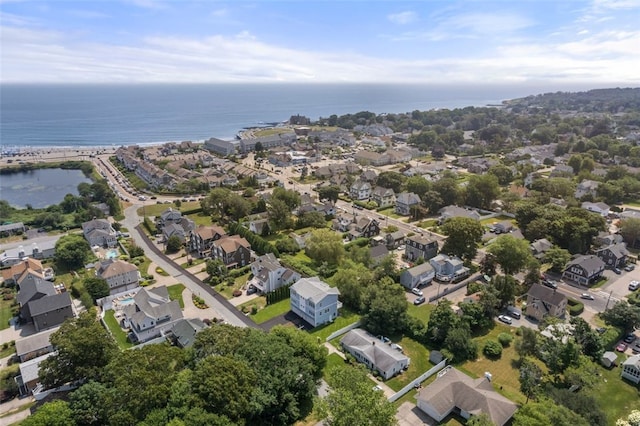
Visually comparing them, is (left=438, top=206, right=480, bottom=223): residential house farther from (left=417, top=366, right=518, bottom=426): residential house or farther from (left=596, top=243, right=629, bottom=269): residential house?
(left=417, top=366, right=518, bottom=426): residential house

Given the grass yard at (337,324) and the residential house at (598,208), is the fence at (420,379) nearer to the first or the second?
the grass yard at (337,324)

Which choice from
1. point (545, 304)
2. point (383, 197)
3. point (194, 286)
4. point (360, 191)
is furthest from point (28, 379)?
point (360, 191)

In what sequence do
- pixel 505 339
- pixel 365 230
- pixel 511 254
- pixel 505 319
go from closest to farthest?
pixel 505 339
pixel 505 319
pixel 511 254
pixel 365 230

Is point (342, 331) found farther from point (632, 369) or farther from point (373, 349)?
point (632, 369)

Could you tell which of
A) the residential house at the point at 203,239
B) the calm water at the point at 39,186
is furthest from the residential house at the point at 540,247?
the calm water at the point at 39,186

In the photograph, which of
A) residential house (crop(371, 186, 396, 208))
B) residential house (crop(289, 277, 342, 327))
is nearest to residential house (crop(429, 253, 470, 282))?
residential house (crop(289, 277, 342, 327))
